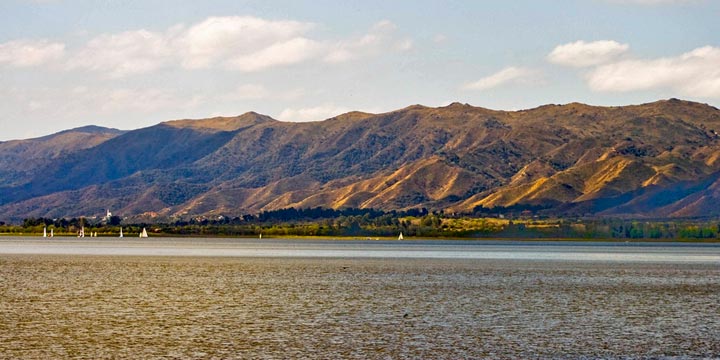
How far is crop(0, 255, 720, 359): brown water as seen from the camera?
5166cm

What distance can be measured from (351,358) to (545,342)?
1180cm

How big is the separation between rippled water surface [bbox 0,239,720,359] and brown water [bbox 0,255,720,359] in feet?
0.35

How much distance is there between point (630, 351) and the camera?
51875 millimetres

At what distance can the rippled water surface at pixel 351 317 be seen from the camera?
51.7m

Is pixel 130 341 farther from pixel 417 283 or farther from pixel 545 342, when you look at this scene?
pixel 417 283

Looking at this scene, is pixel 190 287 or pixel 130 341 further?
pixel 190 287

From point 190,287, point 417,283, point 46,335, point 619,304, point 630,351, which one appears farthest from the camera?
point 417,283

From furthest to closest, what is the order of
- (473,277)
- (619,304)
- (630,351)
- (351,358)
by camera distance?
(473,277), (619,304), (630,351), (351,358)

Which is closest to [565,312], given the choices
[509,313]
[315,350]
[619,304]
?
[509,313]

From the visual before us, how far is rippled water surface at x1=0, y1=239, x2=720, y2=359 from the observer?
51.7 m

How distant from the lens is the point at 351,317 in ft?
221

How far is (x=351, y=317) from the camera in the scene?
221 feet

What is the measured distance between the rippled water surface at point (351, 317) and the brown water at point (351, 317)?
105 mm

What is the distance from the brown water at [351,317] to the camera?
51656 millimetres
